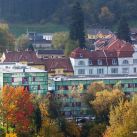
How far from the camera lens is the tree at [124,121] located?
30484mm

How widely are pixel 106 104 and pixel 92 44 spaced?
25.0m

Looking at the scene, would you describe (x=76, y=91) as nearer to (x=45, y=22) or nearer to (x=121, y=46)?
(x=121, y=46)

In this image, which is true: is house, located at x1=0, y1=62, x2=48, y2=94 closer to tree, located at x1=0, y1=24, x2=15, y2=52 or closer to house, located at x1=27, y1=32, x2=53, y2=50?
Answer: tree, located at x1=0, y1=24, x2=15, y2=52

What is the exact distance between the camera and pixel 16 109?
34500mm

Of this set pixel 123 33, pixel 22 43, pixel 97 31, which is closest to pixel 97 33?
pixel 97 31

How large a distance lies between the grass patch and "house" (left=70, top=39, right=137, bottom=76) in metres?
22.6

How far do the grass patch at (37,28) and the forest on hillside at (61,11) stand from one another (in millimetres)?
919

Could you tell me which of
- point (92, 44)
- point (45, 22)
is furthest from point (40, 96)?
point (45, 22)

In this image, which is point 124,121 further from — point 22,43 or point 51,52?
point 22,43

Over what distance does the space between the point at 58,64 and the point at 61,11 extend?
1161 inches

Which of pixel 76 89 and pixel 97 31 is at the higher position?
pixel 97 31

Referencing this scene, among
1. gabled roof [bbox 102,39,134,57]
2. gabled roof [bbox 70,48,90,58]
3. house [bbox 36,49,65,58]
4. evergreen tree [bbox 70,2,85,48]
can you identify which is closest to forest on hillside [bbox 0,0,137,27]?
evergreen tree [bbox 70,2,85,48]

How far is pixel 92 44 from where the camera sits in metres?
61.7

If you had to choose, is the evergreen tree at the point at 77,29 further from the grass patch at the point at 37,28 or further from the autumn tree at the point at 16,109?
the autumn tree at the point at 16,109
